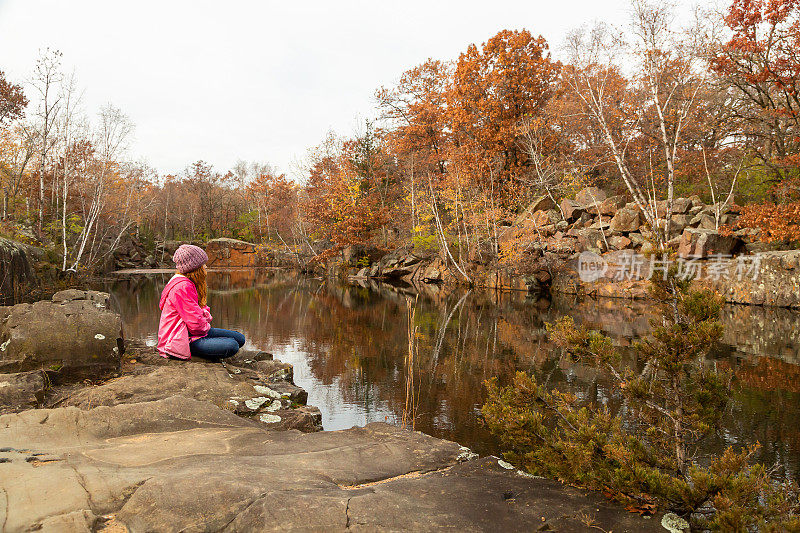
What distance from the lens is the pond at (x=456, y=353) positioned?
249 inches

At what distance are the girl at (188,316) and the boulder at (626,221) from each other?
19613 millimetres

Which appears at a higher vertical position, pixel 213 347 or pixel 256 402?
pixel 213 347

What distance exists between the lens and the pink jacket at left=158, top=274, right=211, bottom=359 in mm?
5797

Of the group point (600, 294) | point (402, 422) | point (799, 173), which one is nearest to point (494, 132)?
point (600, 294)

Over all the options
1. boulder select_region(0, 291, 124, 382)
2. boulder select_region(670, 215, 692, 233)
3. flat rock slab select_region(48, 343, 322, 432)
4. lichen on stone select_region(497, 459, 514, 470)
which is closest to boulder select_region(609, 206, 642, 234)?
boulder select_region(670, 215, 692, 233)

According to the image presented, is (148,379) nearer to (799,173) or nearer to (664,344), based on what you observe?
(664,344)

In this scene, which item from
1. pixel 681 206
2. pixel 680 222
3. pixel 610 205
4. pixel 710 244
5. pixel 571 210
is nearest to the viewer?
pixel 710 244

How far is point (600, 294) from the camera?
69.5 feet

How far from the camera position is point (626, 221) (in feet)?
70.7

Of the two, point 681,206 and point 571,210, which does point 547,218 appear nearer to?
point 571,210

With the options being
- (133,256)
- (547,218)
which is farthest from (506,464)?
(133,256)

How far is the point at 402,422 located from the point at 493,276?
64.2ft

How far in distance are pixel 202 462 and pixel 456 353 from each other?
7.49 metres

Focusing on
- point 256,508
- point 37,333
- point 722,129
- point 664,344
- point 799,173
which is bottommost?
point 256,508
